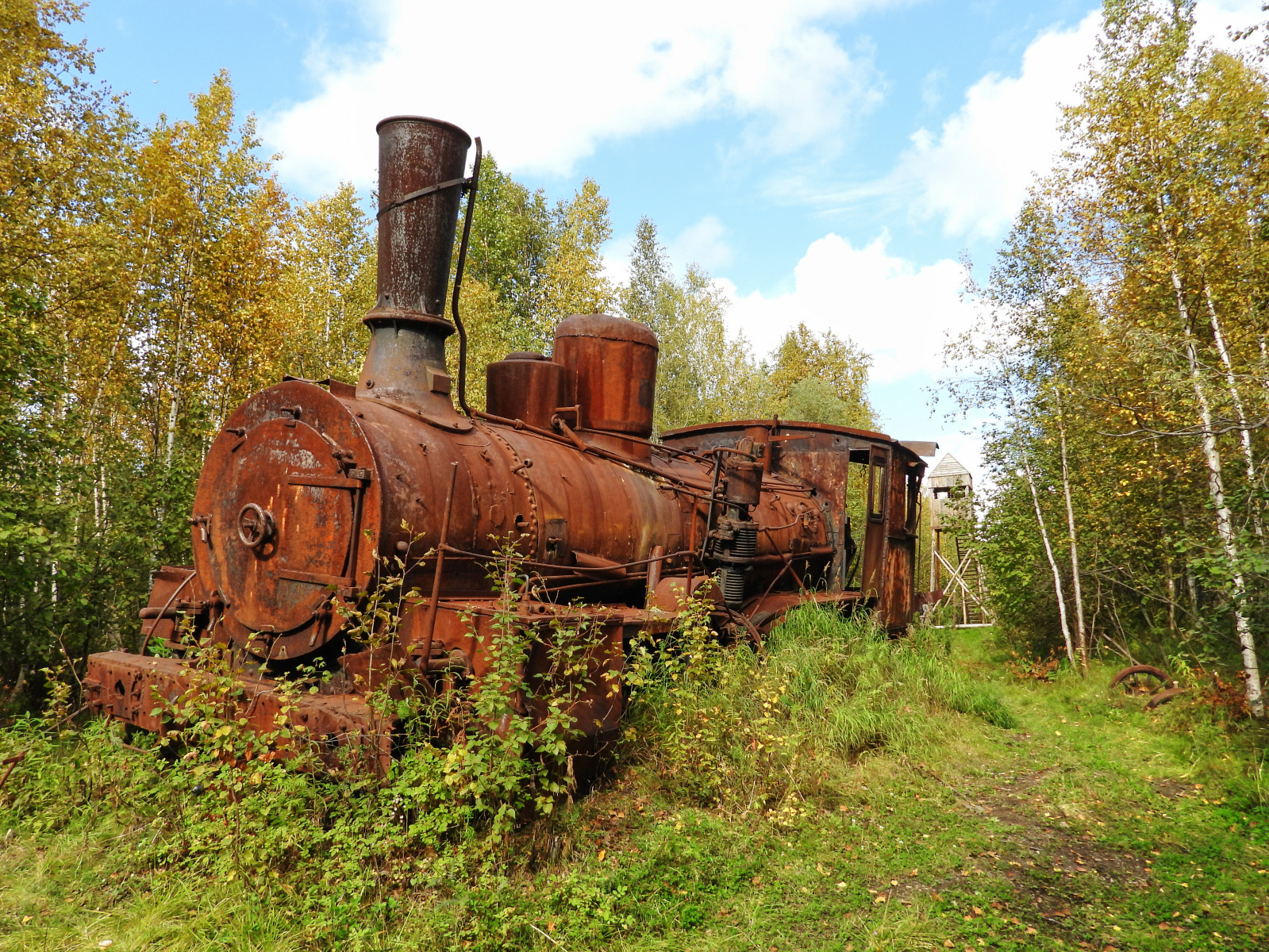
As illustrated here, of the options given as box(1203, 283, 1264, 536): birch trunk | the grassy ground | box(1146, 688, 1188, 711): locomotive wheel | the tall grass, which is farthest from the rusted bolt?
box(1146, 688, 1188, 711): locomotive wheel

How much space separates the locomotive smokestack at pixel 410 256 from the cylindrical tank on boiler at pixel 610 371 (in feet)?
5.67

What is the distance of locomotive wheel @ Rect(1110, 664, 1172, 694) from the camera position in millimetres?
8086

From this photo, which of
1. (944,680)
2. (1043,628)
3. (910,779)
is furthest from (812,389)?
(910,779)

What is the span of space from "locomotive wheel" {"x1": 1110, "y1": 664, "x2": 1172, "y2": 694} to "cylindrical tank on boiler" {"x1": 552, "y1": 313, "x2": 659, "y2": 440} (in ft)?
19.3

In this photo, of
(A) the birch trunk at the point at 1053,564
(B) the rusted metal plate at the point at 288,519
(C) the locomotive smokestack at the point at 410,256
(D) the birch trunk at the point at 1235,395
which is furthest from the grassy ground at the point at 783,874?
(A) the birch trunk at the point at 1053,564

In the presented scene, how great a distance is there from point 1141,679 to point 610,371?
6.95m

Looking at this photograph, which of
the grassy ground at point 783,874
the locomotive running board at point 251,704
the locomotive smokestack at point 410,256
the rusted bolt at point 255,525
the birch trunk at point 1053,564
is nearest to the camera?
the grassy ground at point 783,874

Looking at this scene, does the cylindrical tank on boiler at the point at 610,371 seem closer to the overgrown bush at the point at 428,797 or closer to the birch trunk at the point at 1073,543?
the overgrown bush at the point at 428,797

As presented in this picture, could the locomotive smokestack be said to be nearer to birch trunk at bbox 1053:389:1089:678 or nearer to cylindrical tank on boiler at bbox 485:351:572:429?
cylindrical tank on boiler at bbox 485:351:572:429

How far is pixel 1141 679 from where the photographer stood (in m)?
8.66

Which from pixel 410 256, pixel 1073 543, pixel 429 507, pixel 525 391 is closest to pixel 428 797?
pixel 429 507

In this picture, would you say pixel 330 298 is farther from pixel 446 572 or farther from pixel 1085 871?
pixel 1085 871

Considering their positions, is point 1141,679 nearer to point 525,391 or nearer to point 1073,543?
point 1073,543

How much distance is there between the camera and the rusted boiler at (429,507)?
3861mm
